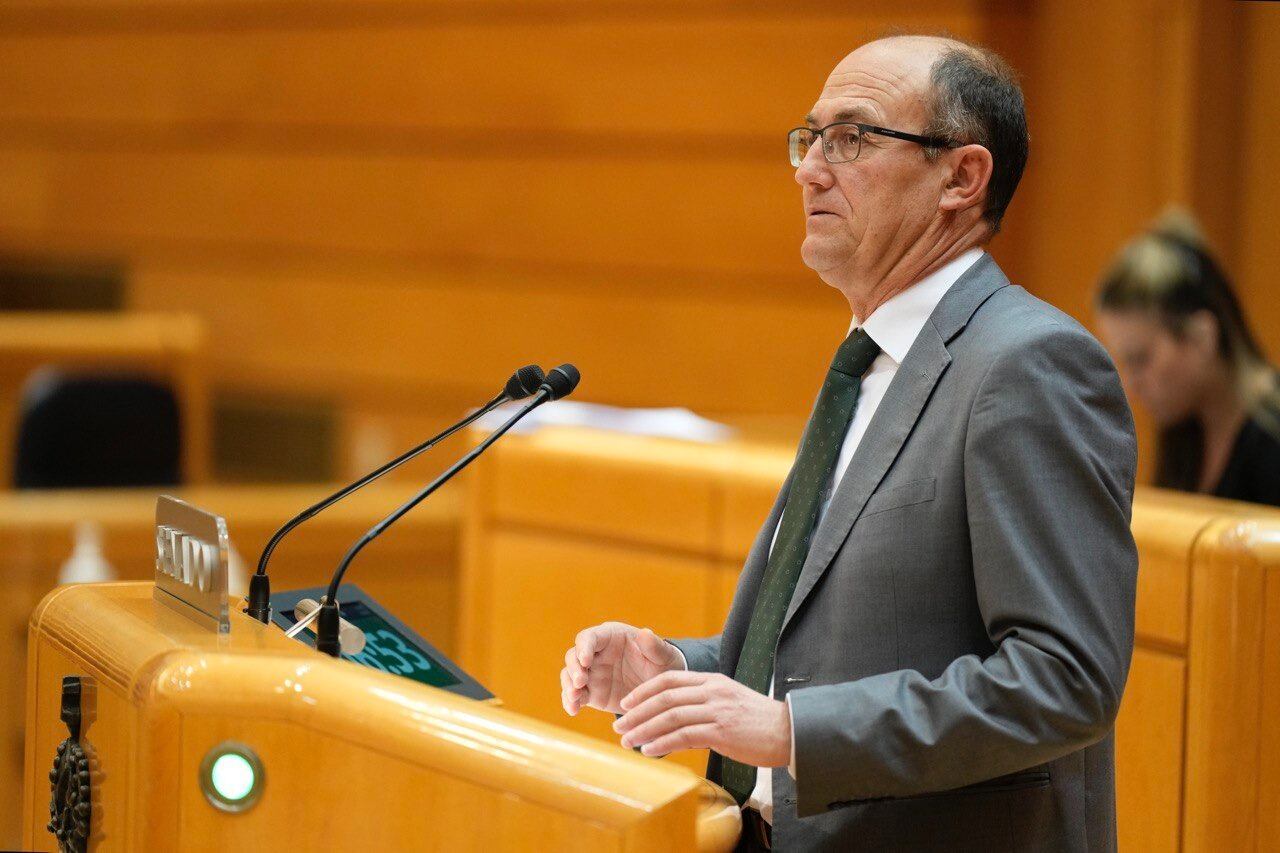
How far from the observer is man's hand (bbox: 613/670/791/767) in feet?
3.92

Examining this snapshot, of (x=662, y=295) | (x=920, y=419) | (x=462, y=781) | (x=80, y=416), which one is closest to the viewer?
(x=462, y=781)

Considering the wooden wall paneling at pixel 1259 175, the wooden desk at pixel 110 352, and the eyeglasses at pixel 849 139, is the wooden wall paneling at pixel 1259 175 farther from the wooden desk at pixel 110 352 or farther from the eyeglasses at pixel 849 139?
the wooden desk at pixel 110 352

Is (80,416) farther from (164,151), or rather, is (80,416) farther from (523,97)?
(164,151)

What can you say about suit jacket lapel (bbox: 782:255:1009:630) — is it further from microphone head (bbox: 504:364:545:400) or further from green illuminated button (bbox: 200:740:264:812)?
green illuminated button (bbox: 200:740:264:812)

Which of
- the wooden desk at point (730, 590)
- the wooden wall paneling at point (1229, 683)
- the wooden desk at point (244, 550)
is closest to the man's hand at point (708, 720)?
the wooden desk at point (730, 590)

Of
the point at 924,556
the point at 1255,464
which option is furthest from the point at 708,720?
the point at 1255,464

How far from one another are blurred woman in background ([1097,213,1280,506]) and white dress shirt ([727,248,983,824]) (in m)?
1.44

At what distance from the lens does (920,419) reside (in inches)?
53.7

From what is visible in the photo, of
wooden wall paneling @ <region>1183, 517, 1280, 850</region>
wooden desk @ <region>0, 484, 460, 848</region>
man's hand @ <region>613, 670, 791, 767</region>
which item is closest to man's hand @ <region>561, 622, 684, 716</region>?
man's hand @ <region>613, 670, 791, 767</region>

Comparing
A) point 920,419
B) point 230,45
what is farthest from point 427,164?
point 920,419

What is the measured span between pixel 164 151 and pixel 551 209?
1.92 meters

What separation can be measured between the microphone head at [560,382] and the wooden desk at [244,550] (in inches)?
73.0

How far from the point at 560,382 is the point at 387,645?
322 millimetres

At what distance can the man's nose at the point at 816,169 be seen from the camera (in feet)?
4.97
